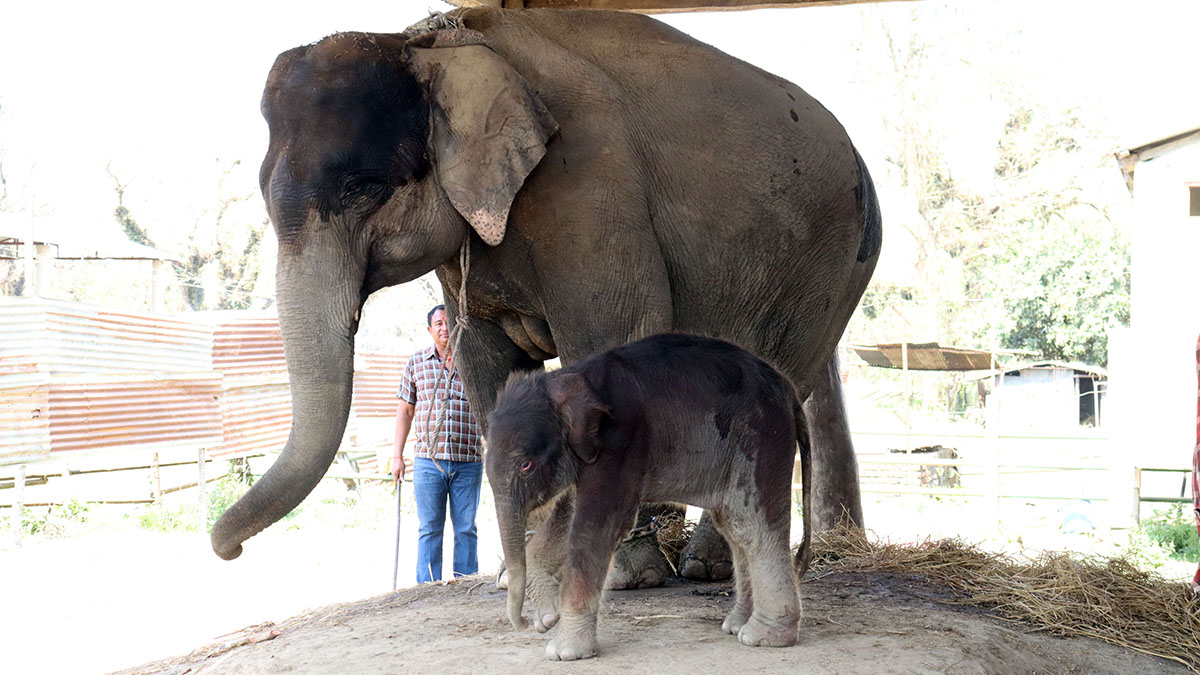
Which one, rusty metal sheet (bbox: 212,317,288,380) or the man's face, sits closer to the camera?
the man's face

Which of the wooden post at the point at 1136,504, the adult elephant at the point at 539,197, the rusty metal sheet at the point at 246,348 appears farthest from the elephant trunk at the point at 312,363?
the wooden post at the point at 1136,504

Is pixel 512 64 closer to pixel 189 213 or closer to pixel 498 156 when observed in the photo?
pixel 498 156

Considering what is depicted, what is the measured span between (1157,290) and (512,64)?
13264 millimetres

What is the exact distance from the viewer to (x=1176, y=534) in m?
12.3

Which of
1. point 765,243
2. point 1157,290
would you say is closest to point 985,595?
point 765,243

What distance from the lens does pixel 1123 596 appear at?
478cm

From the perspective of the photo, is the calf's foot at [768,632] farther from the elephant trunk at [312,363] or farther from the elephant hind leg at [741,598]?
the elephant trunk at [312,363]

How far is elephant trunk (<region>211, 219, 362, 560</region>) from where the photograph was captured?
10.9 ft

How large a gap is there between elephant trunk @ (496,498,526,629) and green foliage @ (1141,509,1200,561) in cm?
1068

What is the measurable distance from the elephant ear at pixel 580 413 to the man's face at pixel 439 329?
4035mm

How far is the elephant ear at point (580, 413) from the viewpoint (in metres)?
2.97

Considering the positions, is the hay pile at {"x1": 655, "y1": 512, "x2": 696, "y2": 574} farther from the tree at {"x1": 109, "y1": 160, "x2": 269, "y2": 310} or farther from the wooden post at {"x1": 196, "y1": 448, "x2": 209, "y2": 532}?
the tree at {"x1": 109, "y1": 160, "x2": 269, "y2": 310}

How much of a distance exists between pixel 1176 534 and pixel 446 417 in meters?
8.92

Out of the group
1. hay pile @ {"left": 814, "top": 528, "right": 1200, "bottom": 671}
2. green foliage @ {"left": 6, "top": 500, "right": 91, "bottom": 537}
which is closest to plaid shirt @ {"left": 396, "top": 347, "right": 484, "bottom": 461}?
hay pile @ {"left": 814, "top": 528, "right": 1200, "bottom": 671}
